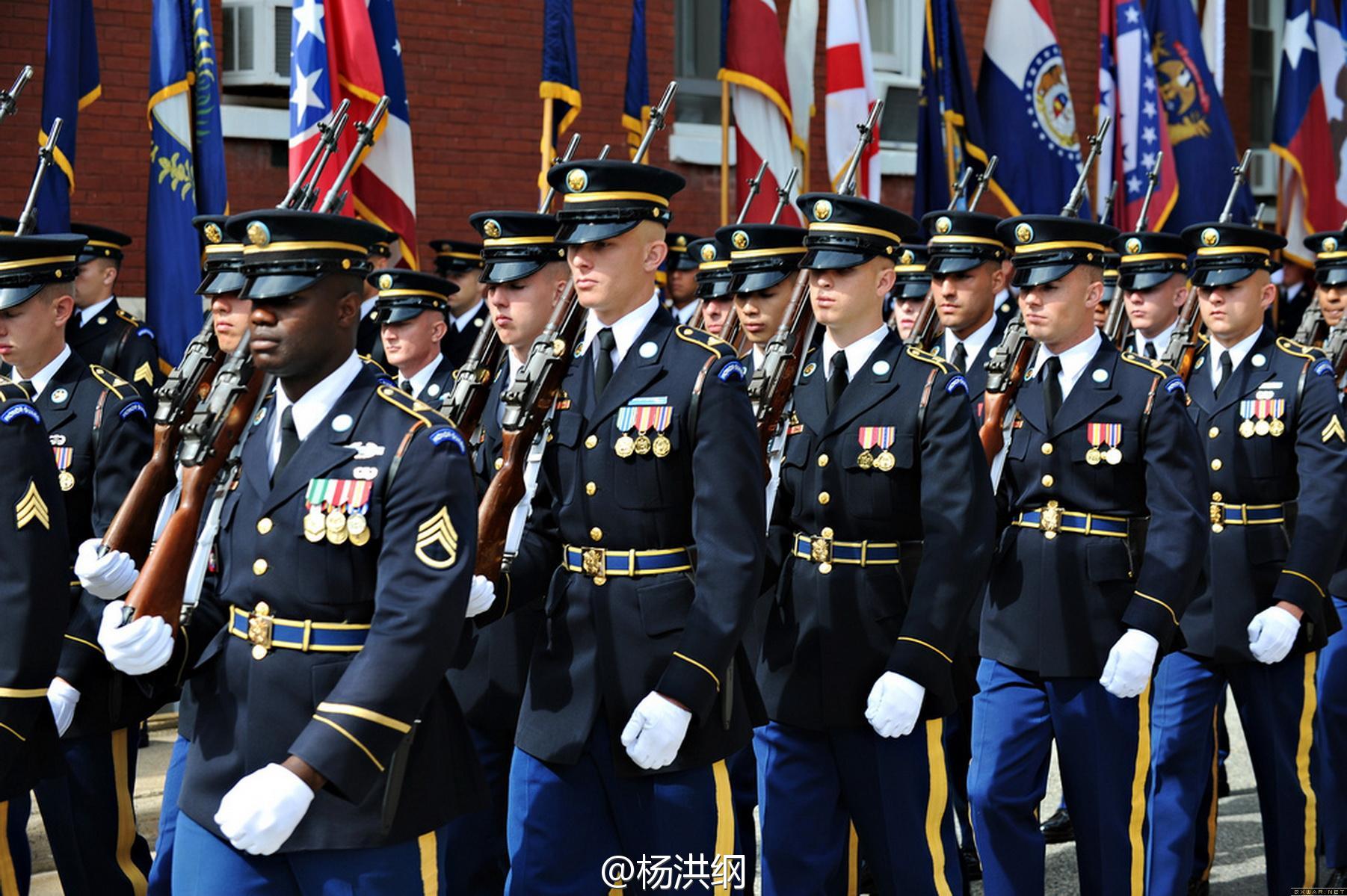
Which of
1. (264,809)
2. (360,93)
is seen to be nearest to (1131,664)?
(264,809)

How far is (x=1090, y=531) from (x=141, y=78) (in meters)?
5.75

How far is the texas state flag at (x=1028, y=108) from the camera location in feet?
35.3

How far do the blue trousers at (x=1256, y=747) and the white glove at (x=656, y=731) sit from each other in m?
2.16

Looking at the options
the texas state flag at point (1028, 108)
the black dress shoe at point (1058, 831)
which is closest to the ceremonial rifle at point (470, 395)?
the black dress shoe at point (1058, 831)

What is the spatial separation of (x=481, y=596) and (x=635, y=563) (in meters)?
0.39

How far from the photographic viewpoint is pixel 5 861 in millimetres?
4727

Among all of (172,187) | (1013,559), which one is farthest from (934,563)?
(172,187)

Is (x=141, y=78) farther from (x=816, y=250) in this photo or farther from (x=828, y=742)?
(x=828, y=742)

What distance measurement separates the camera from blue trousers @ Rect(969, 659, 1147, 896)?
503 cm

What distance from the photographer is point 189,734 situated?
3.62 metres


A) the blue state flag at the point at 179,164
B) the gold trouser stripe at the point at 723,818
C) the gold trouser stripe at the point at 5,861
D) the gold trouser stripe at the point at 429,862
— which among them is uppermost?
the blue state flag at the point at 179,164

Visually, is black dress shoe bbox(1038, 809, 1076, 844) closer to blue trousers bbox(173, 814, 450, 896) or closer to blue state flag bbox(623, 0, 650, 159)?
blue trousers bbox(173, 814, 450, 896)

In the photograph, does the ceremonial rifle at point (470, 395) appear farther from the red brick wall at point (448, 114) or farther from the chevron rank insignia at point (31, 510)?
the red brick wall at point (448, 114)

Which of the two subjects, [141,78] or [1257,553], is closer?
[1257,553]
